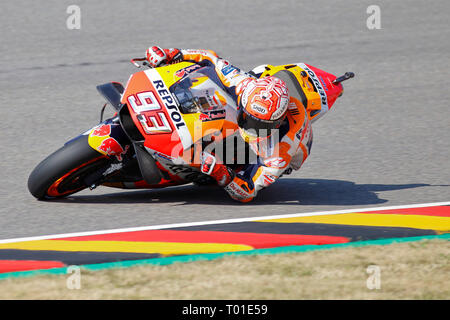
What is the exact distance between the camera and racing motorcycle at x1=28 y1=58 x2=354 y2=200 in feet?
21.1

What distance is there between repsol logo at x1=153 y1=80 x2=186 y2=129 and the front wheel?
0.67 m

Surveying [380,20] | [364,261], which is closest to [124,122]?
[364,261]

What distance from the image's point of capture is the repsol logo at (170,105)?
21.1 ft

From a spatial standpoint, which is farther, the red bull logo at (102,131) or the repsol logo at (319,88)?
the repsol logo at (319,88)

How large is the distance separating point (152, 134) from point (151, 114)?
16 centimetres

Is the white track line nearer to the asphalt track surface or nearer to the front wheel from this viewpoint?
the asphalt track surface

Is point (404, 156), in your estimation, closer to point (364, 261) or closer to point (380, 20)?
point (364, 261)

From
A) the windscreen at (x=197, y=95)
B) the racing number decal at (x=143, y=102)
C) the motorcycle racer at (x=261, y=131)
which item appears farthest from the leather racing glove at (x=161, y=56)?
the racing number decal at (x=143, y=102)

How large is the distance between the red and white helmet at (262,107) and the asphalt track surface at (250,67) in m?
0.70

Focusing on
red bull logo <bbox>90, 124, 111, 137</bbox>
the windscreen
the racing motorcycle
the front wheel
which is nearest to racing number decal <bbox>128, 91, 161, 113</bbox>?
the racing motorcycle

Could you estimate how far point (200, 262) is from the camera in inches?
226

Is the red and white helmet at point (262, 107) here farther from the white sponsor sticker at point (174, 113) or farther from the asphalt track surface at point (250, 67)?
the asphalt track surface at point (250, 67)

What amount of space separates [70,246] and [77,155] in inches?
34.4

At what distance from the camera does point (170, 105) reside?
646cm
